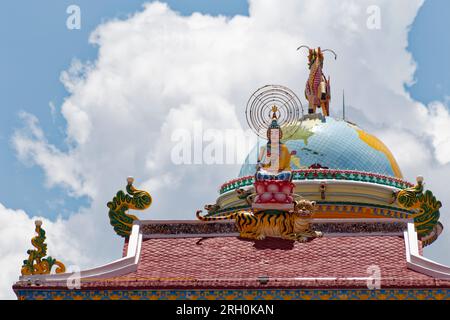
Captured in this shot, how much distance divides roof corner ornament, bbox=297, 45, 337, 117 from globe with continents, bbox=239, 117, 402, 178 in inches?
59.9

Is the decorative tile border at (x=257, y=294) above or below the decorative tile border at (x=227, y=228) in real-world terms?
below

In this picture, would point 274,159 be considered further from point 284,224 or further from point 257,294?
point 257,294

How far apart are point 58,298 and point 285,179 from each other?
6.70 m

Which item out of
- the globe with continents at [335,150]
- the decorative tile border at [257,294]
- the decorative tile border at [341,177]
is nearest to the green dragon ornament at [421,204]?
the decorative tile border at [257,294]

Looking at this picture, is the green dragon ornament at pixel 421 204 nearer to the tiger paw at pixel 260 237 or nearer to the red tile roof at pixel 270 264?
the red tile roof at pixel 270 264

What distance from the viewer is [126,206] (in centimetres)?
3881

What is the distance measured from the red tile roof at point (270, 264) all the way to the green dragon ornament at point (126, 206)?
75cm

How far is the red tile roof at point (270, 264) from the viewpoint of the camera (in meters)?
35.5

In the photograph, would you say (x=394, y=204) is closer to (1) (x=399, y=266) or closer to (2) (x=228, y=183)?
(2) (x=228, y=183)

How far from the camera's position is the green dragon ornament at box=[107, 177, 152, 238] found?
127 feet

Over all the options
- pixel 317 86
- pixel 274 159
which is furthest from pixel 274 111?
pixel 317 86

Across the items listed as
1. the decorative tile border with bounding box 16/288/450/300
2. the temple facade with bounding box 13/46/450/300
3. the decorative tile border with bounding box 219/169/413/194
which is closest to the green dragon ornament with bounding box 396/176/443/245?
the temple facade with bounding box 13/46/450/300

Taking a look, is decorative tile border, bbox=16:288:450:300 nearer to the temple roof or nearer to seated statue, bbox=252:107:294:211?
the temple roof
